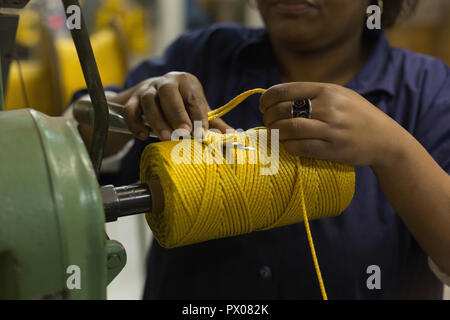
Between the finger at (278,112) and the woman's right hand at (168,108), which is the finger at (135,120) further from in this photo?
the finger at (278,112)

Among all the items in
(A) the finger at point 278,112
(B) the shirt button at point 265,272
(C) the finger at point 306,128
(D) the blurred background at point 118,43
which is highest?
(A) the finger at point 278,112

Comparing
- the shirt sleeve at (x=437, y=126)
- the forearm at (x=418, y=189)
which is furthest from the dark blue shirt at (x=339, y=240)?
the forearm at (x=418, y=189)

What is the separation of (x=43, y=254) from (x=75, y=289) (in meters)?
0.04

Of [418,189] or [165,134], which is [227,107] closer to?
[165,134]

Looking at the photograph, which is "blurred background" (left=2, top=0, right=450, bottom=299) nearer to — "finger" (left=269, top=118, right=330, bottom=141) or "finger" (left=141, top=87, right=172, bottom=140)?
"finger" (left=141, top=87, right=172, bottom=140)

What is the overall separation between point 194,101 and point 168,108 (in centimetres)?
4

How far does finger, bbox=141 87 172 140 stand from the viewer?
0.54 meters

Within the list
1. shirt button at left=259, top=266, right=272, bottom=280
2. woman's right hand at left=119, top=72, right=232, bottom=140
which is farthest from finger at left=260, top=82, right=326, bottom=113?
shirt button at left=259, top=266, right=272, bottom=280

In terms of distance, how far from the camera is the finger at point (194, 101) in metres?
0.54

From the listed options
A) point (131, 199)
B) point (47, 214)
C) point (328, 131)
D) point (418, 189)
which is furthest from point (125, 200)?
point (418, 189)

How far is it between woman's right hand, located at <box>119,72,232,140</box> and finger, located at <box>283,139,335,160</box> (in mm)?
114

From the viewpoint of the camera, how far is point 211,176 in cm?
46

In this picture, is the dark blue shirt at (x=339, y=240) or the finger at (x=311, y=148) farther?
the dark blue shirt at (x=339, y=240)

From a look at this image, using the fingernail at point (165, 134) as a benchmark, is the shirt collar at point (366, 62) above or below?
above
